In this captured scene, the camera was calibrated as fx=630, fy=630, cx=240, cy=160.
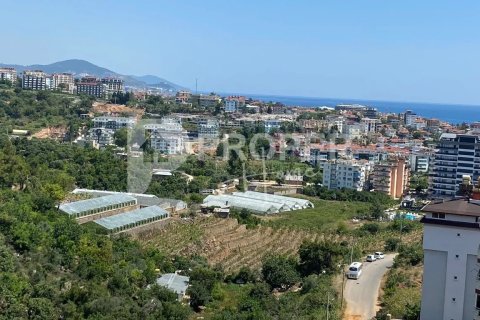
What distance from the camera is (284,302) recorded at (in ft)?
27.6

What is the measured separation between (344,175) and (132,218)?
410 inches

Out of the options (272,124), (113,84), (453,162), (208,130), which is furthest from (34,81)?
(453,162)

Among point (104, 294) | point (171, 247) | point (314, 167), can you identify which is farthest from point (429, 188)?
point (104, 294)

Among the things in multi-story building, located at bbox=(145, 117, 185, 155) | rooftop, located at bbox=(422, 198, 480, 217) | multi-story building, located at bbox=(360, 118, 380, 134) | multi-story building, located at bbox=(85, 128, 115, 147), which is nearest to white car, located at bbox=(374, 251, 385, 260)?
rooftop, located at bbox=(422, 198, 480, 217)

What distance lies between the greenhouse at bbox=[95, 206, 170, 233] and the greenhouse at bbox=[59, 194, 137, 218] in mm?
622

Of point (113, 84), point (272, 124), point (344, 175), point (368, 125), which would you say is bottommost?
point (344, 175)

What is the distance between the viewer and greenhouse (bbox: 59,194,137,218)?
1333cm

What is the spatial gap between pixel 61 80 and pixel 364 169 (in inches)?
1127

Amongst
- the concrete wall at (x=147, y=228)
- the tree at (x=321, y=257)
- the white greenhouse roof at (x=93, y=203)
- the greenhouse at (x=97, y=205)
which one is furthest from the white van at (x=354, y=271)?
the white greenhouse roof at (x=93, y=203)

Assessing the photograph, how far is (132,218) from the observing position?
13.6m

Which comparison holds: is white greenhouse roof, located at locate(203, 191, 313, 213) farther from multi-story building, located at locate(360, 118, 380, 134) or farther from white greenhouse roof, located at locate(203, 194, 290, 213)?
multi-story building, located at locate(360, 118, 380, 134)

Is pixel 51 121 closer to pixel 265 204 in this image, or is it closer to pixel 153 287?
pixel 265 204

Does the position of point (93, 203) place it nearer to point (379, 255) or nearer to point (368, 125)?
point (379, 255)

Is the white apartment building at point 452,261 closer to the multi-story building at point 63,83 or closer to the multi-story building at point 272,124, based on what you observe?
the multi-story building at point 272,124
